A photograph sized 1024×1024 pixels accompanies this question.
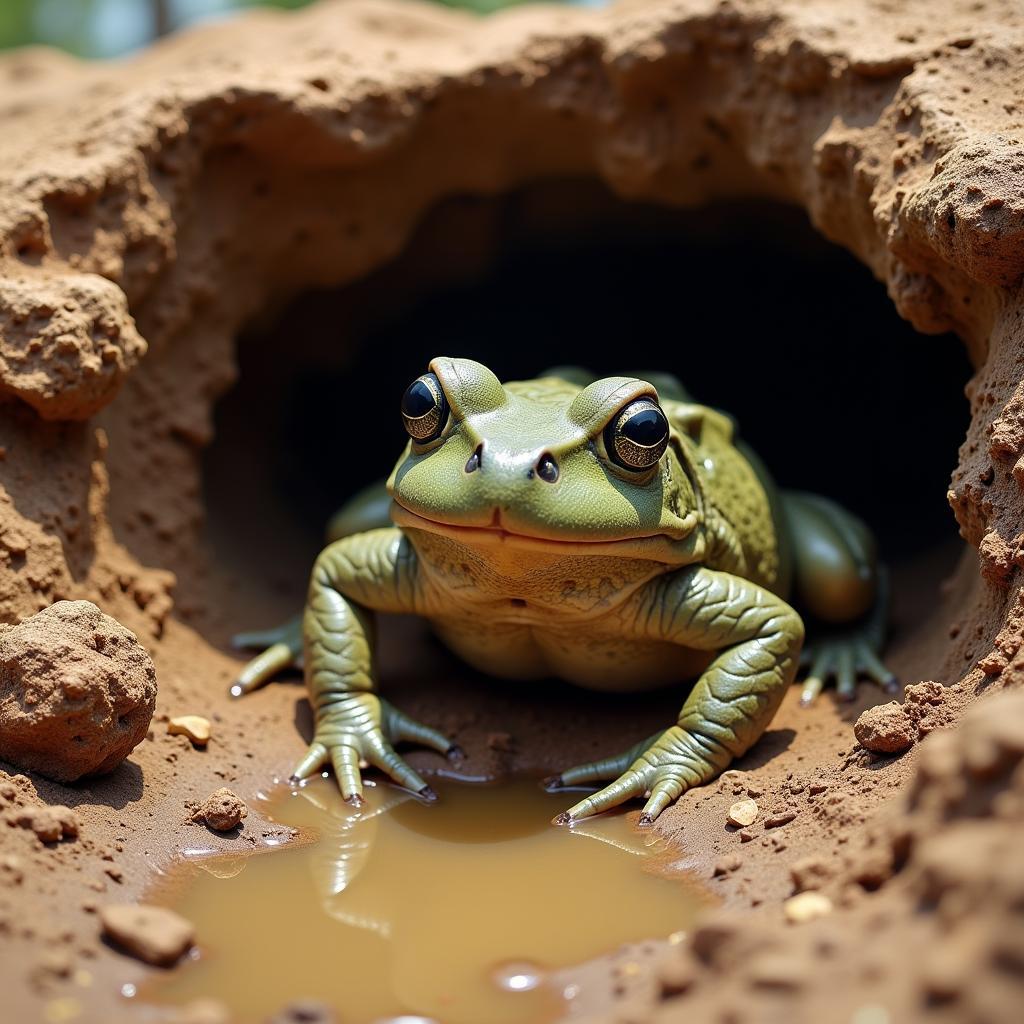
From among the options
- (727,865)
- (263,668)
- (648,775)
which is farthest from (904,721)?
(263,668)

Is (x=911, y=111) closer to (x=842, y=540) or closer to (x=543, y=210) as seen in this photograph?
(x=842, y=540)

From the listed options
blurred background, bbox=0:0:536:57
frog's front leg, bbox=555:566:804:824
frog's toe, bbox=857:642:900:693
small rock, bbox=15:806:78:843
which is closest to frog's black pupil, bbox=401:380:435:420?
frog's front leg, bbox=555:566:804:824

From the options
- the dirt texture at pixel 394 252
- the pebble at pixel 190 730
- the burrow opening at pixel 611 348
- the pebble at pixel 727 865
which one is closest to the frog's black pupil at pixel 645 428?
the dirt texture at pixel 394 252

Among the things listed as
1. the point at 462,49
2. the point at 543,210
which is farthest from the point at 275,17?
the point at 543,210

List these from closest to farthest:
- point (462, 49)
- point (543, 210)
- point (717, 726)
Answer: point (717, 726) → point (462, 49) → point (543, 210)

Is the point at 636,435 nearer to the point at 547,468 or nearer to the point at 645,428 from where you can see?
the point at 645,428
